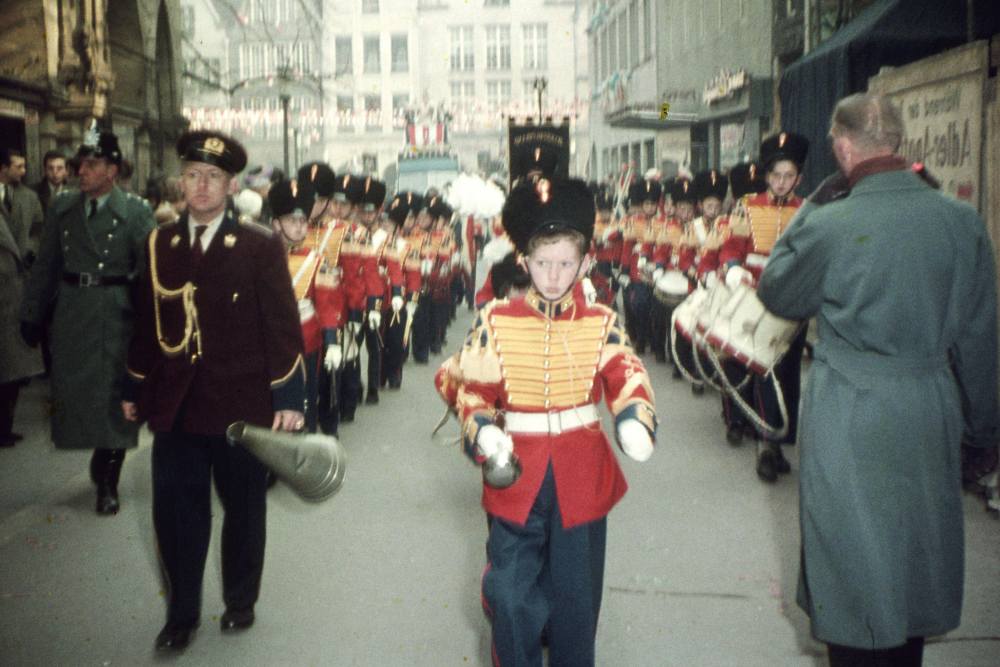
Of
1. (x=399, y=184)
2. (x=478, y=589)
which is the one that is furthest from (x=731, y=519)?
(x=399, y=184)

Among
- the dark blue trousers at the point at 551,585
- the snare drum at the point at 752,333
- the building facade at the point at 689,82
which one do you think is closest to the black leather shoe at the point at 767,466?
the snare drum at the point at 752,333

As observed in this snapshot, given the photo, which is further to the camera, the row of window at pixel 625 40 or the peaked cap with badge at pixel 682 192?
the row of window at pixel 625 40

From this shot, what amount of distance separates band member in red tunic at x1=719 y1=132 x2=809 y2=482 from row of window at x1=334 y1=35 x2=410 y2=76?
66403mm

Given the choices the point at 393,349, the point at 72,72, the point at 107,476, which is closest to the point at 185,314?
the point at 107,476

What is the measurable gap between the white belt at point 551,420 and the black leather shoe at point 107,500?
3518mm

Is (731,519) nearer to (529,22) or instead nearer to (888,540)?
(888,540)

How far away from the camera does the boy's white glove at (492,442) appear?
3.26 m

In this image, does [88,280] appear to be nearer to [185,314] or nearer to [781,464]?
[185,314]

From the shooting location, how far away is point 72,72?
14.7 metres

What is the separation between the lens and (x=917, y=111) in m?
7.29

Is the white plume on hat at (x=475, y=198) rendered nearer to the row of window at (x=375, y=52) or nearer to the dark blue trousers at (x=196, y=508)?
the dark blue trousers at (x=196, y=508)

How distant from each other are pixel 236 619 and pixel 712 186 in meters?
8.09

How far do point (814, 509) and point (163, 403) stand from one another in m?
2.45

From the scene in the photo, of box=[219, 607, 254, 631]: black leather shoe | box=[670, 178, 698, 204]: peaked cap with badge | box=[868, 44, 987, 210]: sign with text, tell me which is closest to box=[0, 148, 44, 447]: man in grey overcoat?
box=[219, 607, 254, 631]: black leather shoe
